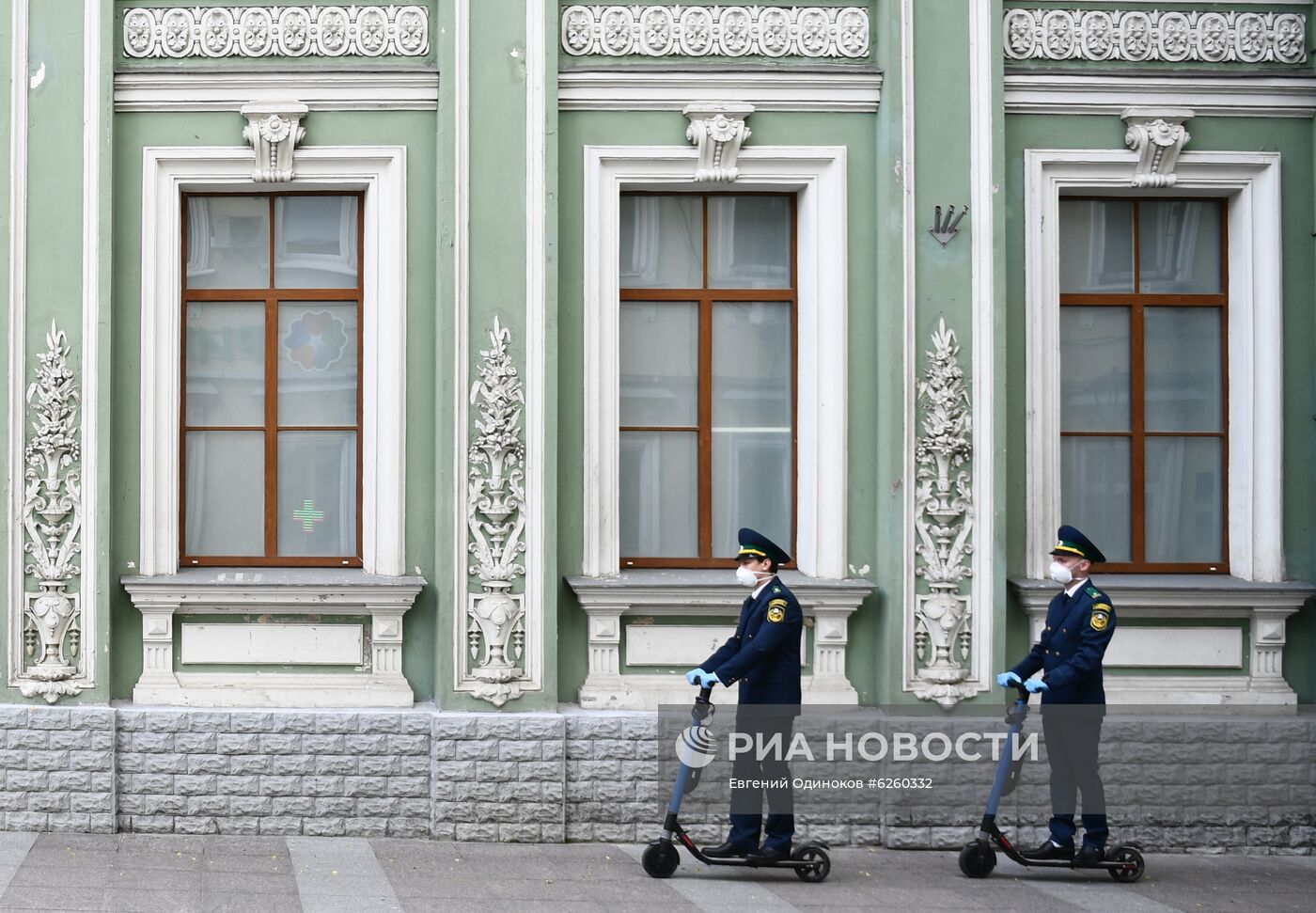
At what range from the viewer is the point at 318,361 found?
9500 mm

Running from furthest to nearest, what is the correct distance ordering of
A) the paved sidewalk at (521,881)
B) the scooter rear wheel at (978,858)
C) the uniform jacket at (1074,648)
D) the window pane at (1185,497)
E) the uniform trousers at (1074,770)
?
the window pane at (1185,497), the scooter rear wheel at (978,858), the uniform trousers at (1074,770), the uniform jacket at (1074,648), the paved sidewalk at (521,881)

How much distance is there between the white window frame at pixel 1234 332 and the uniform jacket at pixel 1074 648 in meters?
1.14

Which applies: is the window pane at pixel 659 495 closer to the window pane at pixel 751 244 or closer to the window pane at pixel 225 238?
the window pane at pixel 751 244

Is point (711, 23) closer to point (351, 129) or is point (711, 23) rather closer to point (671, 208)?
point (671, 208)

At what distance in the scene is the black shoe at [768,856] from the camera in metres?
8.01

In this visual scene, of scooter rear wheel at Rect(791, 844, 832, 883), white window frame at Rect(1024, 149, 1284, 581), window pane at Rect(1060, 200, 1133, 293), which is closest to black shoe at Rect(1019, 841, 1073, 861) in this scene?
scooter rear wheel at Rect(791, 844, 832, 883)

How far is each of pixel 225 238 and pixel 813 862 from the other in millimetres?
5358

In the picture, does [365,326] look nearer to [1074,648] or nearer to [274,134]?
[274,134]

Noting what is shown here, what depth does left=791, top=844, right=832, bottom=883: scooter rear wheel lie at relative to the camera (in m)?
8.07

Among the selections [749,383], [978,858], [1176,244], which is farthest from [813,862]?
[1176,244]

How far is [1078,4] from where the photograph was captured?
9.43 meters

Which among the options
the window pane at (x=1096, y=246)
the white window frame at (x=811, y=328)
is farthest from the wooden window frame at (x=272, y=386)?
the window pane at (x=1096, y=246)

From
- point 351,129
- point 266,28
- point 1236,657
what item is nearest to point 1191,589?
point 1236,657

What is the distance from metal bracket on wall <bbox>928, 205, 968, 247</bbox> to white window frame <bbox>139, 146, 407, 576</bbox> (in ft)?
10.9
